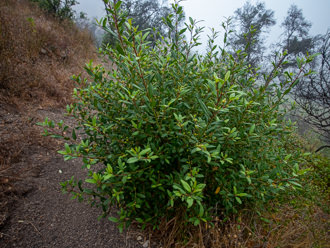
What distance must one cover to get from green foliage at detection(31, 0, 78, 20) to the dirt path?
8.05 m

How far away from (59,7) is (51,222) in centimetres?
936

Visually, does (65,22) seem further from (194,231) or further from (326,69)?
(326,69)

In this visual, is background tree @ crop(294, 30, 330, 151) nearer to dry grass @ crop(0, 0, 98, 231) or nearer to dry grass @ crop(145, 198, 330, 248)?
dry grass @ crop(145, 198, 330, 248)

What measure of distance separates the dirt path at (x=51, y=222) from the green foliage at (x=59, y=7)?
26.4ft

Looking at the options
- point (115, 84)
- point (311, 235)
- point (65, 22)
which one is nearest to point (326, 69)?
point (311, 235)

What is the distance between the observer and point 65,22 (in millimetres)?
7266

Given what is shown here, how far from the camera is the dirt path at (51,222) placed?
1645 mm

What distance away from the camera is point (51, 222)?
1.81 m

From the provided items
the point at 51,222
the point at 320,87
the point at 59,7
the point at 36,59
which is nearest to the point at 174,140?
the point at 51,222

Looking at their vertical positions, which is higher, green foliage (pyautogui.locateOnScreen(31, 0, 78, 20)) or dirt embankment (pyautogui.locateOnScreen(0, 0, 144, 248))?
green foliage (pyautogui.locateOnScreen(31, 0, 78, 20))

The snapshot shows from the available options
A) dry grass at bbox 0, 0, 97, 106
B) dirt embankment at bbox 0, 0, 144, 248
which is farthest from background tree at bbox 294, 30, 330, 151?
dry grass at bbox 0, 0, 97, 106

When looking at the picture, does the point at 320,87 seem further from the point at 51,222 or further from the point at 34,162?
the point at 34,162

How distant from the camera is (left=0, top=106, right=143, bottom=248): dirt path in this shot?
1.64 metres

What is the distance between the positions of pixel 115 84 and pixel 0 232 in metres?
1.74
